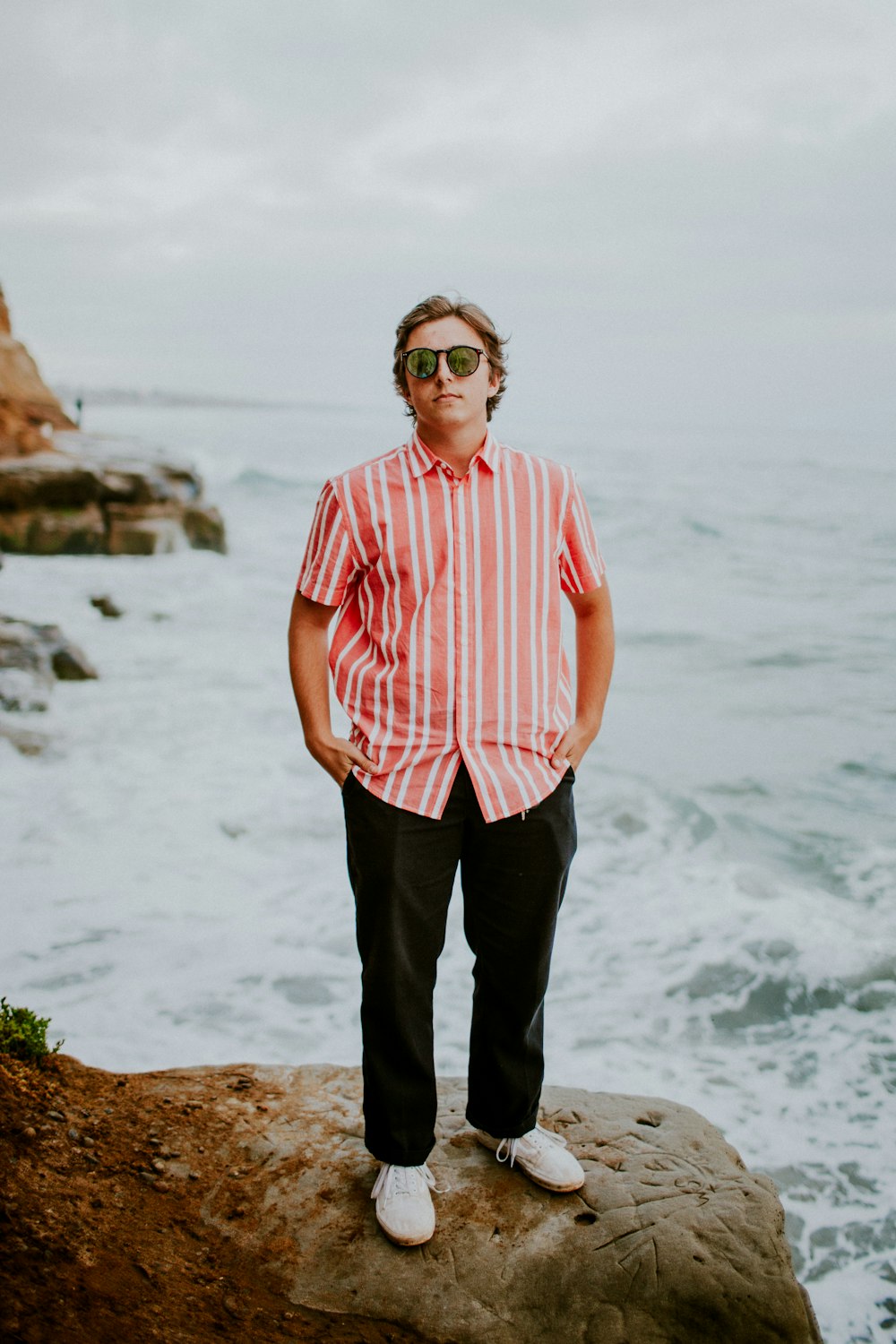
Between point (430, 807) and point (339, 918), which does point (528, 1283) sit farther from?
point (339, 918)

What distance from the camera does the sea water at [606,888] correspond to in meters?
4.70

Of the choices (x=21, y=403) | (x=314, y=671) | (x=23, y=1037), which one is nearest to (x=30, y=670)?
(x=23, y=1037)

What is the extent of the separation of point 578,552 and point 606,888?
4337 mm

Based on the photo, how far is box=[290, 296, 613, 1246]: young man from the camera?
8.16ft

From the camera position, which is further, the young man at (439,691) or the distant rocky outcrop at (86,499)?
the distant rocky outcrop at (86,499)

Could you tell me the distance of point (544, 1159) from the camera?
113 inches

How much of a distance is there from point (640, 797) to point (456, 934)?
272 centimetres

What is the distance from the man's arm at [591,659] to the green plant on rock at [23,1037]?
6.01 feet

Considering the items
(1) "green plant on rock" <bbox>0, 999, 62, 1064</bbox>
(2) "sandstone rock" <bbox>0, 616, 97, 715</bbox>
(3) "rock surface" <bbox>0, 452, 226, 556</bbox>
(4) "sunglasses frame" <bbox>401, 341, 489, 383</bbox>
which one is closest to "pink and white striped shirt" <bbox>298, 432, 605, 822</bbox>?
(4) "sunglasses frame" <bbox>401, 341, 489, 383</bbox>

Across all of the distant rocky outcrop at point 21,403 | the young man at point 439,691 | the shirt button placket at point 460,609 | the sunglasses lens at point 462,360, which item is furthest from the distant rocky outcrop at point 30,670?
the distant rocky outcrop at point 21,403

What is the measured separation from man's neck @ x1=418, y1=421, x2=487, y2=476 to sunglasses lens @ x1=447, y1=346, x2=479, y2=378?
121 millimetres

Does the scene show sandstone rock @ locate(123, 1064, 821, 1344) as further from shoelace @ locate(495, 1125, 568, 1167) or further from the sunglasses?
the sunglasses

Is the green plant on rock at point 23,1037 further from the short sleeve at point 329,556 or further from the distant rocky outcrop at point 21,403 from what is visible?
the distant rocky outcrop at point 21,403

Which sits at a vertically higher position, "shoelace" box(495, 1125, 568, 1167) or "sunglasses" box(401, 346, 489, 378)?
"sunglasses" box(401, 346, 489, 378)
